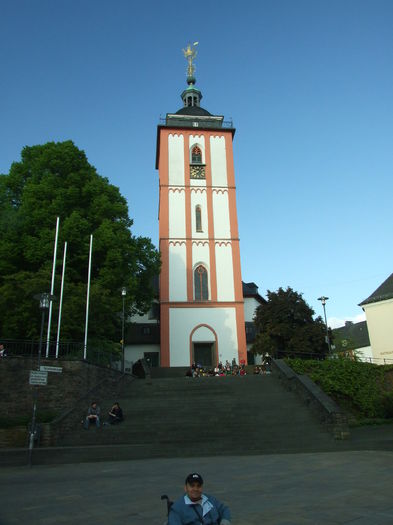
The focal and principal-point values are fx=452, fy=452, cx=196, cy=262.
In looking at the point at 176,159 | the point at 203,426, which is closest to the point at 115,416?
the point at 203,426

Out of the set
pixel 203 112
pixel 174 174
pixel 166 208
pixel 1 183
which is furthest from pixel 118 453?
pixel 203 112

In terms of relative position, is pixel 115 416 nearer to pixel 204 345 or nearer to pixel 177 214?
pixel 204 345

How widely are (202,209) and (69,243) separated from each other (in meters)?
14.8

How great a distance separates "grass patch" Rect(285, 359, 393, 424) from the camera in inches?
862

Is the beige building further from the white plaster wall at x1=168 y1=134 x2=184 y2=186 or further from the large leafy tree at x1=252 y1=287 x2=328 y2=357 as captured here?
the white plaster wall at x1=168 y1=134 x2=184 y2=186

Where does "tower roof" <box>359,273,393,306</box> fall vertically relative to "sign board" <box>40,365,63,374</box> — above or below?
above

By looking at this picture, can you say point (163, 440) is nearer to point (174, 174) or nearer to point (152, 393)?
point (152, 393)

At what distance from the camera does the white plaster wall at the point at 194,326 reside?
3278cm

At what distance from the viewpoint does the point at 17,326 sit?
20.0m

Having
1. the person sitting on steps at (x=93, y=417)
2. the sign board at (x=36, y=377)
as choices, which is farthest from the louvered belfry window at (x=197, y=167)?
the sign board at (x=36, y=377)

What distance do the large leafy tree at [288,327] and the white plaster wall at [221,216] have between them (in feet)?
20.7

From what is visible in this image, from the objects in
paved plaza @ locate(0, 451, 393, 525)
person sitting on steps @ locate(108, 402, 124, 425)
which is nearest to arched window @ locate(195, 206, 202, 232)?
person sitting on steps @ locate(108, 402, 124, 425)

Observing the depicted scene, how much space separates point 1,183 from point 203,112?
21.8 m

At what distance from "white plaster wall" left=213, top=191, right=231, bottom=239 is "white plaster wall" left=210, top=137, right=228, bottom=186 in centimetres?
116
